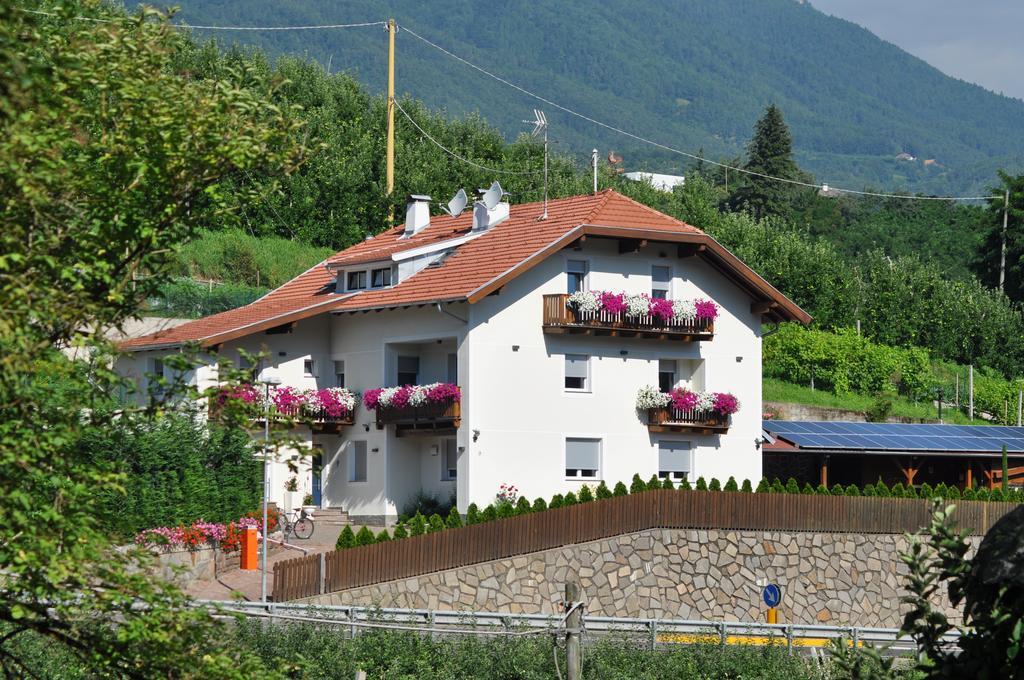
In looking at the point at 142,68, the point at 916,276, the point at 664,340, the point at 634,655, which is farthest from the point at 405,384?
the point at 916,276

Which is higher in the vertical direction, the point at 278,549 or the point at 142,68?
the point at 142,68

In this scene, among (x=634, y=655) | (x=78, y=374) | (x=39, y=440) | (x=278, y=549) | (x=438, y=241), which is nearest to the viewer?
(x=39, y=440)

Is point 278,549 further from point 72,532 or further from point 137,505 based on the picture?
point 72,532

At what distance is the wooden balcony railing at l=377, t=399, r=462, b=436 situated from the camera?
4331 cm

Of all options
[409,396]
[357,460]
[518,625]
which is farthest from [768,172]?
[518,625]

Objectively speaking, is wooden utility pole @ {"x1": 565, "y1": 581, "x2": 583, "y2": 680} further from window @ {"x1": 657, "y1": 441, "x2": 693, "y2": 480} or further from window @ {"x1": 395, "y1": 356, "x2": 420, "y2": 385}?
window @ {"x1": 395, "y1": 356, "x2": 420, "y2": 385}

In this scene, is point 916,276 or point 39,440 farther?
point 916,276

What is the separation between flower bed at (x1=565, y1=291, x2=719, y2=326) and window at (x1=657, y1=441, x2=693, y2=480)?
3.43 meters

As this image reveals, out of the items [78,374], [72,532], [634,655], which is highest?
[78,374]

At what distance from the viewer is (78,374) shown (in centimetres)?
1366

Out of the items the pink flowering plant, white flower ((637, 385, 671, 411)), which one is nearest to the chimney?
the pink flowering plant

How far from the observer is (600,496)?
40562mm

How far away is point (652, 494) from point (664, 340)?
7.74 metres

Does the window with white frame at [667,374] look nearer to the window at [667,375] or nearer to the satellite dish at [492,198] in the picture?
the window at [667,375]
